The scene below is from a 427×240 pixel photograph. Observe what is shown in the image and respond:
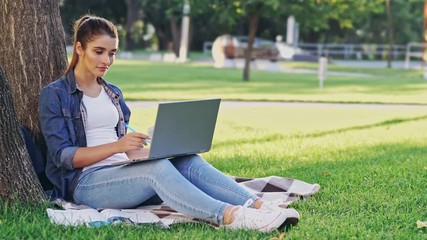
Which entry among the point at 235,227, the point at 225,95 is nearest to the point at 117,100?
the point at 235,227

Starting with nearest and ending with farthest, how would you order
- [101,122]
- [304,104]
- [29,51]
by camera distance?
1. [101,122]
2. [29,51]
3. [304,104]

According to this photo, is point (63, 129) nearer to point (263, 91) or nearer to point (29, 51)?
point (29, 51)

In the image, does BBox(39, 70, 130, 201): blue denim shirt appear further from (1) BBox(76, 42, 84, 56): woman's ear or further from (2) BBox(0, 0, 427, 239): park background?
(2) BBox(0, 0, 427, 239): park background

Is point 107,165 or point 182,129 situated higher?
point 182,129

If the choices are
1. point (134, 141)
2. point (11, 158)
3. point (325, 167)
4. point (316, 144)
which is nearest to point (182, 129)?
point (134, 141)

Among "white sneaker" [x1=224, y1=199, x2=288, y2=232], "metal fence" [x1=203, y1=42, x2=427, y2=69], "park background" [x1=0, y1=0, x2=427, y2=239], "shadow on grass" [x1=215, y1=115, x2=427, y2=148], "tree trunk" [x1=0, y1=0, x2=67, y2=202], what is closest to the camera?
"white sneaker" [x1=224, y1=199, x2=288, y2=232]

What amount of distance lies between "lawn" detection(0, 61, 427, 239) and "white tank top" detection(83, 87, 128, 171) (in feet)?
1.62

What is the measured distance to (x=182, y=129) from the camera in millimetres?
4617

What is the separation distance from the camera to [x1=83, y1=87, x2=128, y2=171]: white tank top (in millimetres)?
4934

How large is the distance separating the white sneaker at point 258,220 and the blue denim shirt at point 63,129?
1.00 m

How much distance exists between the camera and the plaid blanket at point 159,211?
14.7 ft

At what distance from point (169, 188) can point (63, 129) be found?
75 centimetres

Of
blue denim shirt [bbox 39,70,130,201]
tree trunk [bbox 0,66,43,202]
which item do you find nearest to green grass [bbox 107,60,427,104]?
blue denim shirt [bbox 39,70,130,201]

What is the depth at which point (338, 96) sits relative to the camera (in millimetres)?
16875
